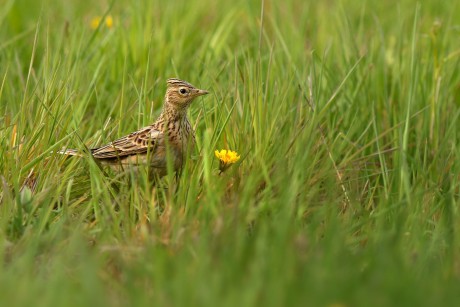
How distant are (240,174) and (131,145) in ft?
2.51

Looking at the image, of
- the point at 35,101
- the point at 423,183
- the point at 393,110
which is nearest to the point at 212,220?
the point at 423,183

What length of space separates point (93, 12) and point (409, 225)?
207 inches

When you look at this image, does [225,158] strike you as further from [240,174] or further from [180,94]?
[180,94]

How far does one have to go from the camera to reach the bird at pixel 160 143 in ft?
18.7

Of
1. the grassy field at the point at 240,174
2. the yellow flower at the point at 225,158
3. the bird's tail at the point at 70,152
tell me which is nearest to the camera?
the grassy field at the point at 240,174

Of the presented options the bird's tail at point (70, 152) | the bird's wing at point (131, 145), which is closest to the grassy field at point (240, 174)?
the bird's tail at point (70, 152)

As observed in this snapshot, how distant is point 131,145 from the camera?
Answer: 576 cm

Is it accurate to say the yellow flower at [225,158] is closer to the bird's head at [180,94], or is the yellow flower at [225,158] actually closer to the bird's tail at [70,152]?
the bird's head at [180,94]

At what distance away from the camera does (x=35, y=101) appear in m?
6.24

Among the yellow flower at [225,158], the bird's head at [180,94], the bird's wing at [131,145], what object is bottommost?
the bird's wing at [131,145]

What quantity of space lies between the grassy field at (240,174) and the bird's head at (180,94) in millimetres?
227

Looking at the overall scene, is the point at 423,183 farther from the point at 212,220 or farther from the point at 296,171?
the point at 212,220

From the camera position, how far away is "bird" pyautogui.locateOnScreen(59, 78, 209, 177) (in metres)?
5.69

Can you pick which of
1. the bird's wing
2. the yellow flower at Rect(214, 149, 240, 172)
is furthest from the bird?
the yellow flower at Rect(214, 149, 240, 172)
